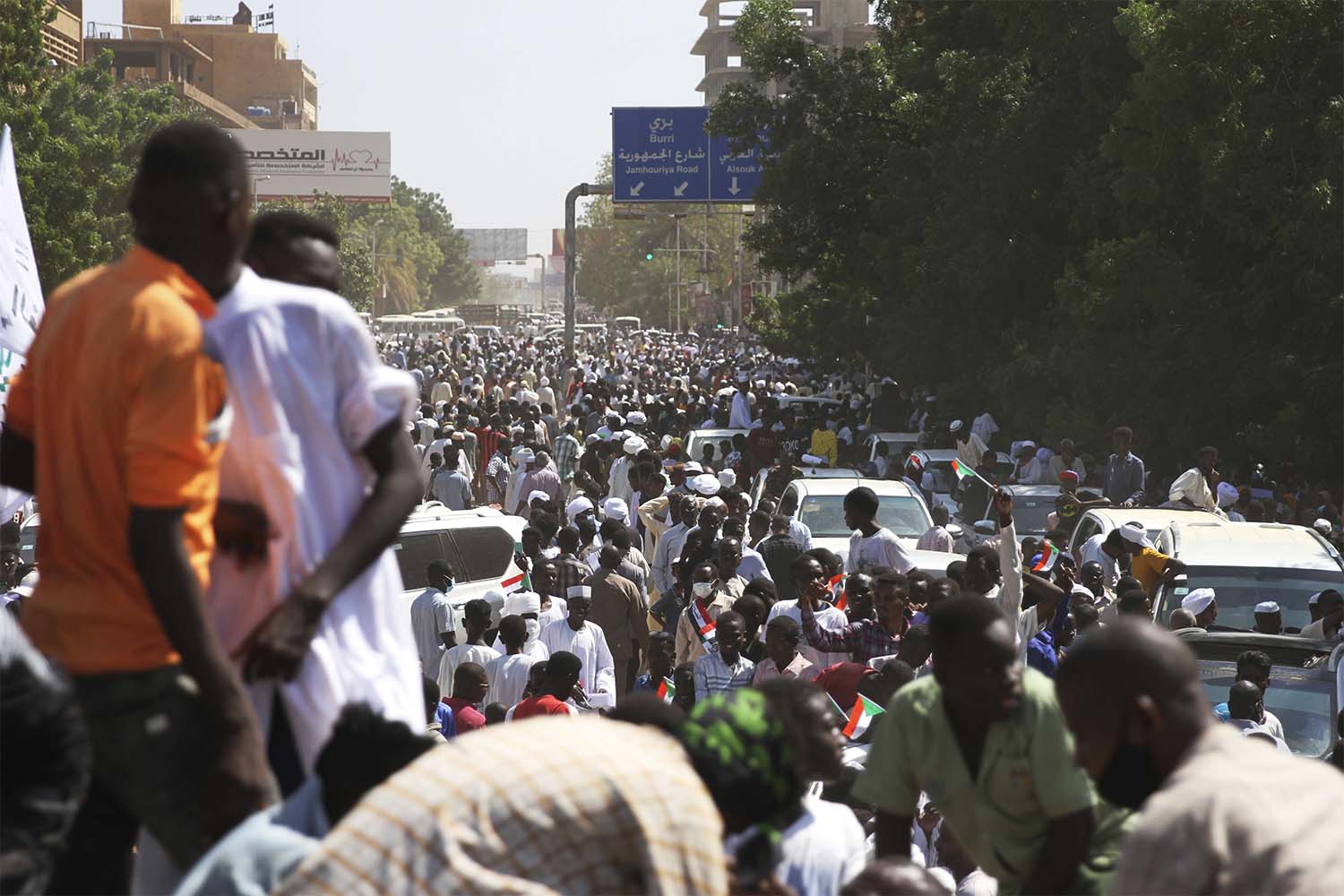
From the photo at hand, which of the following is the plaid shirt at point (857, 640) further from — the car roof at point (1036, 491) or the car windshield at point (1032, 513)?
the car roof at point (1036, 491)

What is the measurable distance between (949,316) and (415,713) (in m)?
25.8

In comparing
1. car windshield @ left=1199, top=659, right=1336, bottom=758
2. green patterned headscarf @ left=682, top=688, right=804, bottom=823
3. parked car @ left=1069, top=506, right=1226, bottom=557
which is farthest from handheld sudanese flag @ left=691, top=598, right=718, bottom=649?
green patterned headscarf @ left=682, top=688, right=804, bottom=823

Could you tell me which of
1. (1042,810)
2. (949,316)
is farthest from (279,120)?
(1042,810)

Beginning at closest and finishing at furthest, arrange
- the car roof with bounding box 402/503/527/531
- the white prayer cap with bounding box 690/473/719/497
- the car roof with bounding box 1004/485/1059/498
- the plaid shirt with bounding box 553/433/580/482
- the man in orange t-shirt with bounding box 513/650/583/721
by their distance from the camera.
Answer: the man in orange t-shirt with bounding box 513/650/583/721 → the car roof with bounding box 402/503/527/531 → the white prayer cap with bounding box 690/473/719/497 → the car roof with bounding box 1004/485/1059/498 → the plaid shirt with bounding box 553/433/580/482

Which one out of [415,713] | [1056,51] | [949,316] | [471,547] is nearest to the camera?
[415,713]

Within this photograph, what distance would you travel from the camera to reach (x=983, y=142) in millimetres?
26281

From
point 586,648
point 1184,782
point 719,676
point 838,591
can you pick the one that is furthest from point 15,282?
point 1184,782

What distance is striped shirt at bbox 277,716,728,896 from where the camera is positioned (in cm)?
289

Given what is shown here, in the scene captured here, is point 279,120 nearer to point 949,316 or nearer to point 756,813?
point 949,316

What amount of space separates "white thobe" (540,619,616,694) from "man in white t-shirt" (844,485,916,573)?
6.14 ft

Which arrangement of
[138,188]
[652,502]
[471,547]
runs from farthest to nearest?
1. [652,502]
2. [471,547]
3. [138,188]

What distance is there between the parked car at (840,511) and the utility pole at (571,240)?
25065 mm

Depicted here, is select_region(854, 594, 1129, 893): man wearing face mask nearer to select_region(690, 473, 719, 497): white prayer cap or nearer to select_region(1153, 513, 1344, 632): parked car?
select_region(1153, 513, 1344, 632): parked car

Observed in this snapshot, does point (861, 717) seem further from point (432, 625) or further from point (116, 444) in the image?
point (116, 444)
